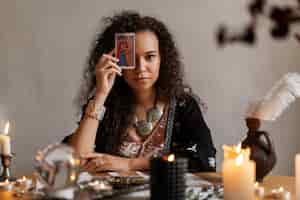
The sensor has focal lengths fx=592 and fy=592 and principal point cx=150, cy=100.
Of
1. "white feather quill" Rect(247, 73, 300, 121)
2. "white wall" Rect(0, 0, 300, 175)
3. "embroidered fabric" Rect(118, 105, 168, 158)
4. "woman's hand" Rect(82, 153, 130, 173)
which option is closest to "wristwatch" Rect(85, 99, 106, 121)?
"embroidered fabric" Rect(118, 105, 168, 158)

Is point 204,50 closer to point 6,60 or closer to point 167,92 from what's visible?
point 167,92

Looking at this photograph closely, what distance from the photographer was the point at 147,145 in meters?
2.12

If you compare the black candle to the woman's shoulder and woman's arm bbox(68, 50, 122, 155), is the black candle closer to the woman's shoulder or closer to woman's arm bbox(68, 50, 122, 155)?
woman's arm bbox(68, 50, 122, 155)

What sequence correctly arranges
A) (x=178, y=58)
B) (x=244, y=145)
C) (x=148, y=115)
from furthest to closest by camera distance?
(x=178, y=58), (x=148, y=115), (x=244, y=145)

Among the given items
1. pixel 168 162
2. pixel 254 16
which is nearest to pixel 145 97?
pixel 168 162

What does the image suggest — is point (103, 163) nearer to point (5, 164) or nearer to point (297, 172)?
point (5, 164)

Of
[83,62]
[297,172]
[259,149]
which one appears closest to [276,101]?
[259,149]

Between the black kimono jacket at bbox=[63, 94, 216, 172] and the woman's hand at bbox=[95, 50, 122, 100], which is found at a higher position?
the woman's hand at bbox=[95, 50, 122, 100]

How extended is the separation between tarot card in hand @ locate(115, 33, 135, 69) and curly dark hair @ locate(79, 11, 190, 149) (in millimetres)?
143

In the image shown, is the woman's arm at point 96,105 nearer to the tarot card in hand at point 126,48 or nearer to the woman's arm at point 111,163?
the tarot card in hand at point 126,48

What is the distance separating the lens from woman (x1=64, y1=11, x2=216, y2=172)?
2.11 meters

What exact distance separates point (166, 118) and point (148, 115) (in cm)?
7

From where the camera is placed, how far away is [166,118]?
220 centimetres

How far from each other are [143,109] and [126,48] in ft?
0.81
